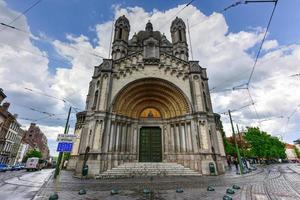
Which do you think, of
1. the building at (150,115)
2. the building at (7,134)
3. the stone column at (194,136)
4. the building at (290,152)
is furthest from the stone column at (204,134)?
the building at (290,152)

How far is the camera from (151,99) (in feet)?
64.6

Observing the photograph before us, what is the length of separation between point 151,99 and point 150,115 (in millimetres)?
2049

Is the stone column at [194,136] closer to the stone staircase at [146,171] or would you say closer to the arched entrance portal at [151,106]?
the arched entrance portal at [151,106]

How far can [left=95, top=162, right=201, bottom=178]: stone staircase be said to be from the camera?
13.7 m

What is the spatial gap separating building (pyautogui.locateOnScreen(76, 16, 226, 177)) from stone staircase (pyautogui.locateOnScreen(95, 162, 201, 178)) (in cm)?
73

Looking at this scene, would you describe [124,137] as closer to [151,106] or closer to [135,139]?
[135,139]

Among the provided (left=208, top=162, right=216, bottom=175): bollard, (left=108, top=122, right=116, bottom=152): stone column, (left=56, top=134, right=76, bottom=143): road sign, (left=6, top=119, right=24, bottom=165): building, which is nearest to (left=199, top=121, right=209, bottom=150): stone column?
(left=208, top=162, right=216, bottom=175): bollard

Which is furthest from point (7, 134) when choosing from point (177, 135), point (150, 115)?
point (177, 135)

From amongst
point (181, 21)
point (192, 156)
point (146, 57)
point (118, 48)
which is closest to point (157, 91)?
point (146, 57)

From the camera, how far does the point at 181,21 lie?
24.8 m

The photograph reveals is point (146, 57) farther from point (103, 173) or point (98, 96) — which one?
point (103, 173)

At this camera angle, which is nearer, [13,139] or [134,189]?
[134,189]

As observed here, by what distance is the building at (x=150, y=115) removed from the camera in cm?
1507

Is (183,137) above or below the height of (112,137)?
above
